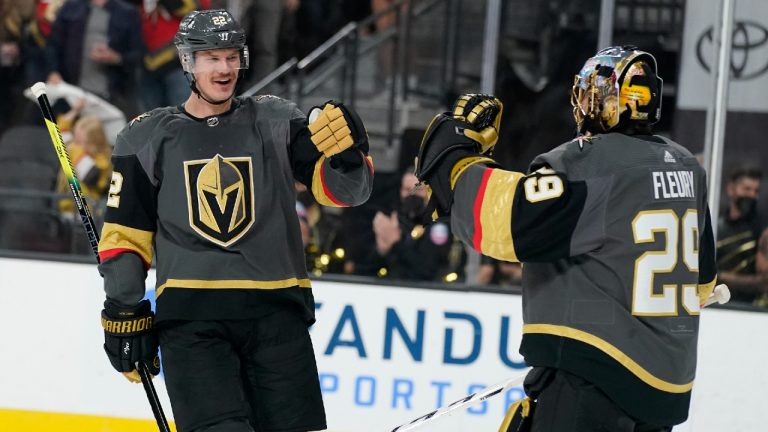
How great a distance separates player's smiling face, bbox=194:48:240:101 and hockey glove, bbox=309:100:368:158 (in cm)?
22

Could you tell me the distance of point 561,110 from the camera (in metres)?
4.57

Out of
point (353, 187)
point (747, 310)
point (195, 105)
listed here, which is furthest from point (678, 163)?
point (747, 310)

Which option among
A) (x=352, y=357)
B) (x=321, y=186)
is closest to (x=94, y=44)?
(x=352, y=357)

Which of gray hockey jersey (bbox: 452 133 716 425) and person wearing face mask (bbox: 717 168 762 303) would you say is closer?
gray hockey jersey (bbox: 452 133 716 425)

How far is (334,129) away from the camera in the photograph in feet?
8.23

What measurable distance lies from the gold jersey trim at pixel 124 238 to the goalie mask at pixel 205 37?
319mm

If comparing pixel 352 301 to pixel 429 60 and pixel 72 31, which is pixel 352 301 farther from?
pixel 72 31

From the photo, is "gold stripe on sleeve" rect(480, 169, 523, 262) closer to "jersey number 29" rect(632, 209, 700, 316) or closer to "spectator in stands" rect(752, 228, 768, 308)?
"jersey number 29" rect(632, 209, 700, 316)

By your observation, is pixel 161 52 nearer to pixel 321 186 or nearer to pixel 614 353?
pixel 321 186

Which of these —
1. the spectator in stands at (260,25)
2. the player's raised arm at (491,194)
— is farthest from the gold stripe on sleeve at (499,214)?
the spectator in stands at (260,25)

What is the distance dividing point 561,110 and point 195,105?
2169 mm

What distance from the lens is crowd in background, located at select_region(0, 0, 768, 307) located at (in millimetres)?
4145

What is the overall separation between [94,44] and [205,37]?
7.57 feet

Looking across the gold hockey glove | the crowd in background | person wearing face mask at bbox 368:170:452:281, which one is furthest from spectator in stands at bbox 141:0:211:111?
the gold hockey glove
